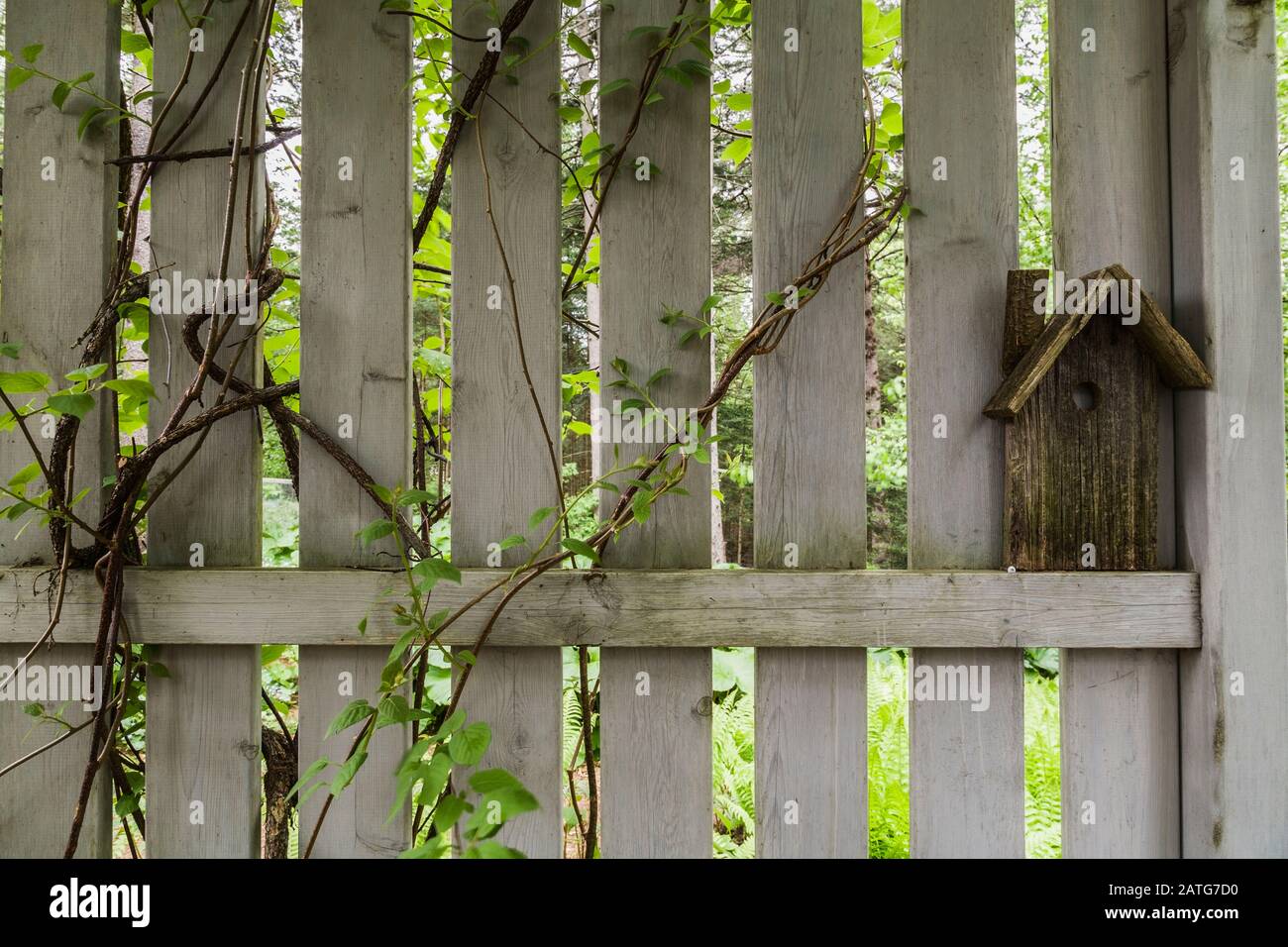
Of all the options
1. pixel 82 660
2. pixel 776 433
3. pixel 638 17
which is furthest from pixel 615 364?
pixel 82 660

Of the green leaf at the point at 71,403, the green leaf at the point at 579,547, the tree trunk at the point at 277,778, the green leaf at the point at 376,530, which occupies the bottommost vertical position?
the tree trunk at the point at 277,778

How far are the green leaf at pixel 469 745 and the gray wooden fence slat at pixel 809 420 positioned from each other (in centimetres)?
54

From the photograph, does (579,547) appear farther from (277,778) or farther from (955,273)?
(277,778)

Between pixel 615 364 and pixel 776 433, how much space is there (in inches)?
13.3

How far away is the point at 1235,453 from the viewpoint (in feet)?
4.15

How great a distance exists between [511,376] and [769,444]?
0.51 meters

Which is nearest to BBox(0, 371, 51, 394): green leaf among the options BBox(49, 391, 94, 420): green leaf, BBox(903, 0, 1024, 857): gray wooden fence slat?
BBox(49, 391, 94, 420): green leaf

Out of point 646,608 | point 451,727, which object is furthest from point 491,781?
point 646,608

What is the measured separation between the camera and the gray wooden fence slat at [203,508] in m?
1.29

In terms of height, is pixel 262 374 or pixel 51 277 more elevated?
pixel 51 277

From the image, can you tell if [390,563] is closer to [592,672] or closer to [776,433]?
[776,433]

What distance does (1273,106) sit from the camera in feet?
4.11

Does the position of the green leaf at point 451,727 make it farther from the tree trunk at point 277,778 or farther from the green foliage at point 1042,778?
the green foliage at point 1042,778

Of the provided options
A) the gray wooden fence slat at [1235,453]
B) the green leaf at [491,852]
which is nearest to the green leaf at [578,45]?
the gray wooden fence slat at [1235,453]
